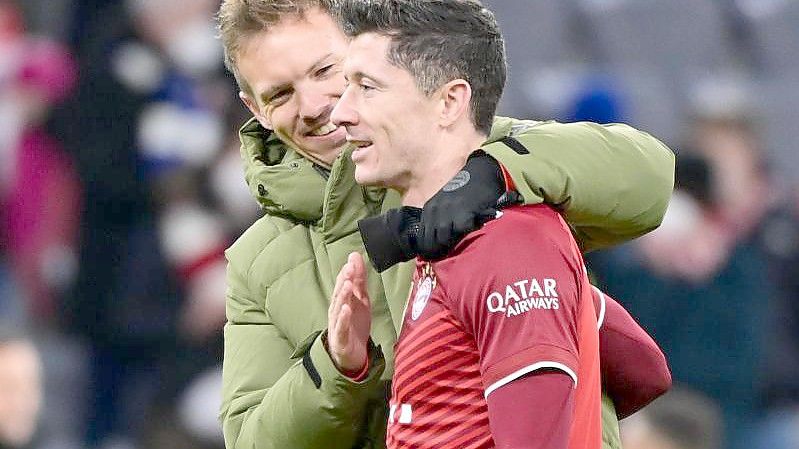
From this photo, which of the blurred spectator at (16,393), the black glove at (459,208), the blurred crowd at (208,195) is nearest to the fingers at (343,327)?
the black glove at (459,208)

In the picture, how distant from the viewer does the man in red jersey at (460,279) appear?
1.67m

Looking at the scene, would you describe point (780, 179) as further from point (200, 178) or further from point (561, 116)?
point (200, 178)

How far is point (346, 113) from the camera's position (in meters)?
1.87

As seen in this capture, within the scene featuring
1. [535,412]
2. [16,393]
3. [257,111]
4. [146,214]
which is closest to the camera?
[535,412]

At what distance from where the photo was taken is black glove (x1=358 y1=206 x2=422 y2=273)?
1794mm

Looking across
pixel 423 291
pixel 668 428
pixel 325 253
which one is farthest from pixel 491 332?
pixel 668 428

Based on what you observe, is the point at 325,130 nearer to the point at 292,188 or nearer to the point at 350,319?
the point at 292,188

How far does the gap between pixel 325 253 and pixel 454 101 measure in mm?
382

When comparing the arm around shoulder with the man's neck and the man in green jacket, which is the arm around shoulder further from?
the man's neck

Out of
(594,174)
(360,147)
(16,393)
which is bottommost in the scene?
(16,393)

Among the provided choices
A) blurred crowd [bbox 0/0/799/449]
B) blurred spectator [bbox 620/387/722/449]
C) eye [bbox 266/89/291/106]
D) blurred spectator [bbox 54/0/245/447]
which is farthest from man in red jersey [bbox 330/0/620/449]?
blurred spectator [bbox 54/0/245/447]

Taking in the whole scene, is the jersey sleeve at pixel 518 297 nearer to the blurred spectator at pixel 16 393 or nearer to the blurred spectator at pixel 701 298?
the blurred spectator at pixel 16 393

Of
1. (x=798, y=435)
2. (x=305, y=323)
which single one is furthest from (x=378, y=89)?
(x=798, y=435)

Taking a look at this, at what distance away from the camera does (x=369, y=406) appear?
204 centimetres
